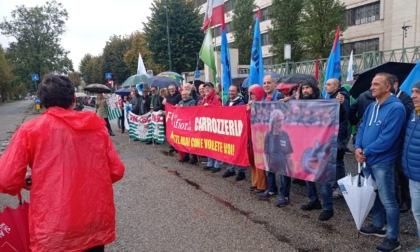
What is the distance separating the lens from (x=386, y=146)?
142 inches

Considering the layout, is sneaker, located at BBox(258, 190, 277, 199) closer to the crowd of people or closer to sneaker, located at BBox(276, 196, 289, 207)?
the crowd of people

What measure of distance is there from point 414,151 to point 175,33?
27.3 meters

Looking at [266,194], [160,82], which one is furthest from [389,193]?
[160,82]

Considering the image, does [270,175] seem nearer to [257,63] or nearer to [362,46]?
[257,63]

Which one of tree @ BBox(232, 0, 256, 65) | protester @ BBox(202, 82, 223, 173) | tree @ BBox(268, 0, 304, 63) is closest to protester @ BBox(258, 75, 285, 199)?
protester @ BBox(202, 82, 223, 173)

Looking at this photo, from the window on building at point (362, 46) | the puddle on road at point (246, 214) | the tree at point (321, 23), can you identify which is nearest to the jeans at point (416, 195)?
the puddle on road at point (246, 214)

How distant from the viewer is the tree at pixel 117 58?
53812mm

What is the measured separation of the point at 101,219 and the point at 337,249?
104 inches

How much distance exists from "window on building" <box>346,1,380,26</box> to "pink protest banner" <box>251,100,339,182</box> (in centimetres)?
3102

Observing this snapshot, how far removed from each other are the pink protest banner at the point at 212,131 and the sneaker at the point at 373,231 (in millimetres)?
2288

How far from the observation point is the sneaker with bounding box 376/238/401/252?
Result: 3613mm

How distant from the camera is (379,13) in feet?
101

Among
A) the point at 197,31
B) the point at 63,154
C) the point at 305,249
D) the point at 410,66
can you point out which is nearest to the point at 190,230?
the point at 305,249

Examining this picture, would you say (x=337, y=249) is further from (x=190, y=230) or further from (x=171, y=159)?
(x=171, y=159)
